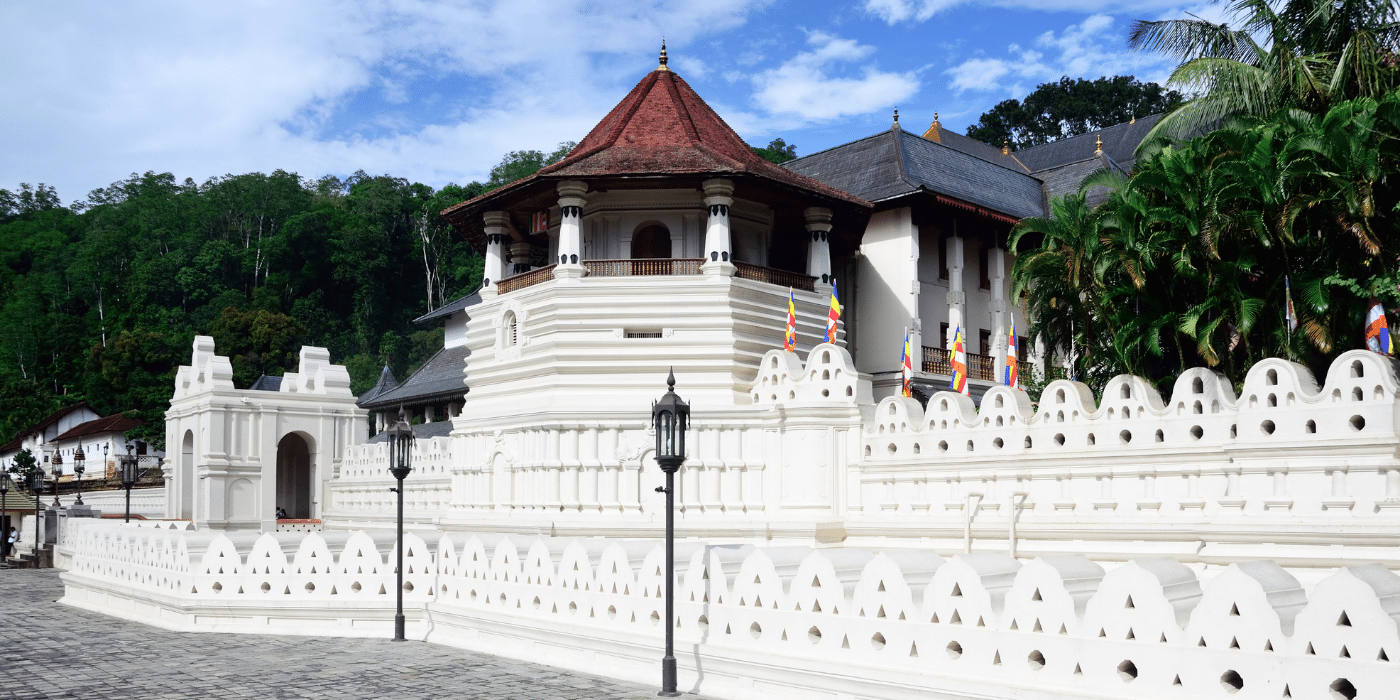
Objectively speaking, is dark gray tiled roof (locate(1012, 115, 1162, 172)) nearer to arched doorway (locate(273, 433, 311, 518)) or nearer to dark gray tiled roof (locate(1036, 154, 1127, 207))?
dark gray tiled roof (locate(1036, 154, 1127, 207))

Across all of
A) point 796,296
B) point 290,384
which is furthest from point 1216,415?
point 290,384

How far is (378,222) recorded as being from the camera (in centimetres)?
8262

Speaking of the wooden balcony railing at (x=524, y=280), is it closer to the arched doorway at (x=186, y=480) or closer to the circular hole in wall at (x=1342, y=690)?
the arched doorway at (x=186, y=480)

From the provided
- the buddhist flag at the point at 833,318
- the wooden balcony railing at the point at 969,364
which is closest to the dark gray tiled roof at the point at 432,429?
the wooden balcony railing at the point at 969,364

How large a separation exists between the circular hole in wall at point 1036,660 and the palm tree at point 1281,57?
1430cm

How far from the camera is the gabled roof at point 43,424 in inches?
2768

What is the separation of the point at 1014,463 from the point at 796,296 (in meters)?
8.40

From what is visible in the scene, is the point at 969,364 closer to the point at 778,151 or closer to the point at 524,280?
the point at 524,280

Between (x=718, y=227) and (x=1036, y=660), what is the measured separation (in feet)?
50.1

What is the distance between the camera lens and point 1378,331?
15.6m

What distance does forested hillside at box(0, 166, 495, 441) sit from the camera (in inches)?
2852

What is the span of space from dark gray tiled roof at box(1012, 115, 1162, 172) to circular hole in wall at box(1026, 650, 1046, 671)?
40.1 m

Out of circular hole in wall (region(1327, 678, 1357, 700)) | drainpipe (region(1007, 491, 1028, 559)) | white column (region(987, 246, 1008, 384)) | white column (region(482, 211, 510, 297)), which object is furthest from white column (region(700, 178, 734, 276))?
circular hole in wall (region(1327, 678, 1357, 700))

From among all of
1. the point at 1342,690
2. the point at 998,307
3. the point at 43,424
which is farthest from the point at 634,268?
the point at 43,424
